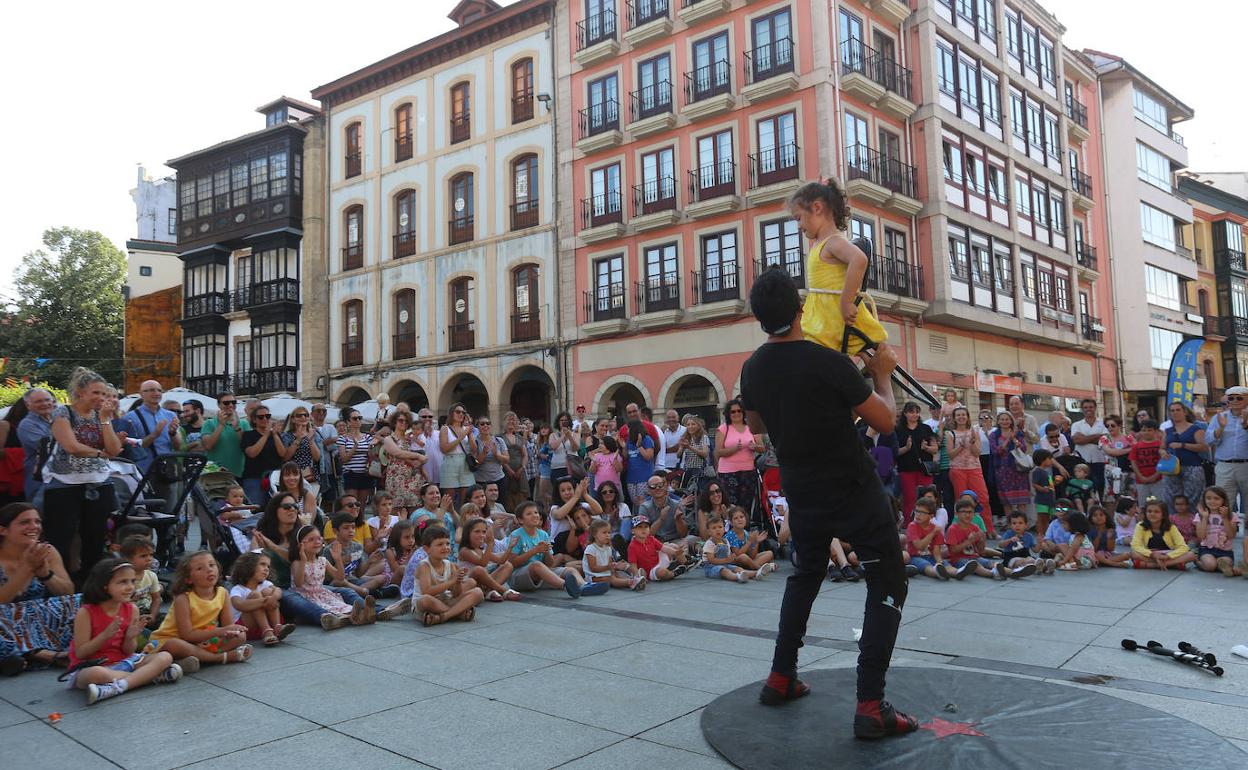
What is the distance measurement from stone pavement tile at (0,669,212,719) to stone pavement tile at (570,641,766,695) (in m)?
2.26

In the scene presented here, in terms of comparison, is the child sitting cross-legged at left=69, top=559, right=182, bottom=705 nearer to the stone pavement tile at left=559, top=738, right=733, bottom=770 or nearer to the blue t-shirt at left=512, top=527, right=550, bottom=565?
the stone pavement tile at left=559, top=738, right=733, bottom=770

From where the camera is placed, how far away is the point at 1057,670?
495 centimetres

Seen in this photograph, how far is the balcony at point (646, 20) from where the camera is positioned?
26406 millimetres

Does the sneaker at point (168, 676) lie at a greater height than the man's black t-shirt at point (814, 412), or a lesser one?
lesser

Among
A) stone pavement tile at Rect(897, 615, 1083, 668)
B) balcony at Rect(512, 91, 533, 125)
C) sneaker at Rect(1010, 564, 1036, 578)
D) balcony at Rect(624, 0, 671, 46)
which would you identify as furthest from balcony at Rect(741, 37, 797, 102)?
stone pavement tile at Rect(897, 615, 1083, 668)

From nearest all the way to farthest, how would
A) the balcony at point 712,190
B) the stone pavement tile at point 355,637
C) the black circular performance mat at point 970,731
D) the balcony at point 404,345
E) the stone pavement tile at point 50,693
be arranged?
the black circular performance mat at point 970,731 → the stone pavement tile at point 50,693 → the stone pavement tile at point 355,637 → the balcony at point 712,190 → the balcony at point 404,345

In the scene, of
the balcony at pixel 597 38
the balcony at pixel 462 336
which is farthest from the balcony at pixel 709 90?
the balcony at pixel 462 336

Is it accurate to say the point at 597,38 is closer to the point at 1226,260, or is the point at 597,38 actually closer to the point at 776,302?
the point at 776,302

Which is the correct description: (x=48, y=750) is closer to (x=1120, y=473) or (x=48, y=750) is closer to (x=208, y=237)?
(x=1120, y=473)

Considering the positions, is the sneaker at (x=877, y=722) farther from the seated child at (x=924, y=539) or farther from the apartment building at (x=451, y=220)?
the apartment building at (x=451, y=220)

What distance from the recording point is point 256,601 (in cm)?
615

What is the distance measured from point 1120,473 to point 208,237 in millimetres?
35393

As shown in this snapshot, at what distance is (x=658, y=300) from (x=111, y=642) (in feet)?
72.1

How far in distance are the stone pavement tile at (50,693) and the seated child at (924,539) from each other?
22.4ft
